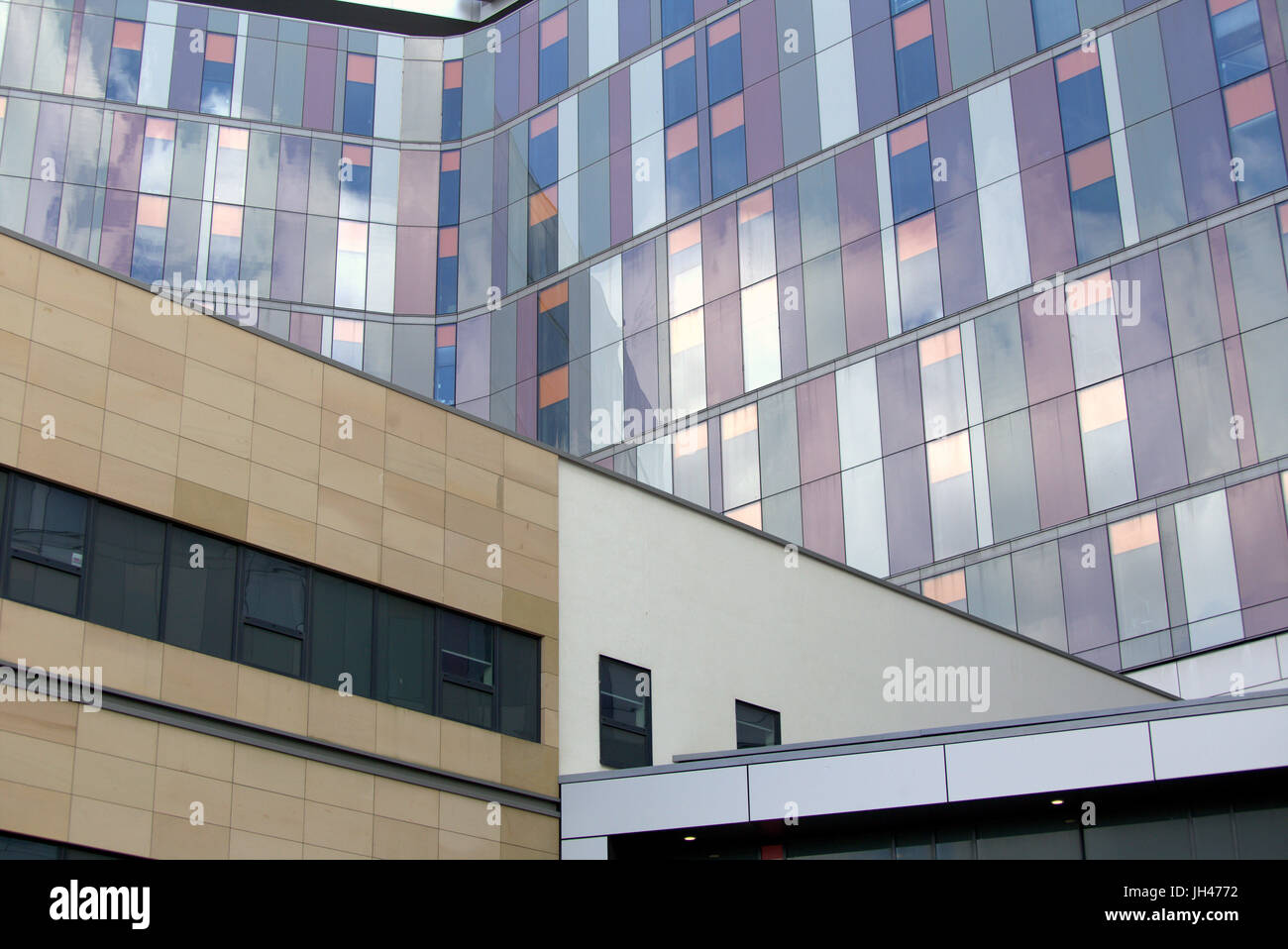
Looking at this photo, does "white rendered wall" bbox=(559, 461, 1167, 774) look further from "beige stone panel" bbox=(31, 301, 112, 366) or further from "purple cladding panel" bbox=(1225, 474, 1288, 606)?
"purple cladding panel" bbox=(1225, 474, 1288, 606)

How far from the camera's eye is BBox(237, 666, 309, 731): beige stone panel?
20969mm

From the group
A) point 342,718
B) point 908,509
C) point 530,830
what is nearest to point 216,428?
point 342,718

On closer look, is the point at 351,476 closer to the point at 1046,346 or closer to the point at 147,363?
the point at 147,363

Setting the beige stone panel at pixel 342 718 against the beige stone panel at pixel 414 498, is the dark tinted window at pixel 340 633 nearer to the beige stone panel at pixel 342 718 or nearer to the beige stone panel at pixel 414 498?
the beige stone panel at pixel 342 718

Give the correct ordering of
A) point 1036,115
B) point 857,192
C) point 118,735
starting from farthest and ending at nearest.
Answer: point 857,192
point 1036,115
point 118,735

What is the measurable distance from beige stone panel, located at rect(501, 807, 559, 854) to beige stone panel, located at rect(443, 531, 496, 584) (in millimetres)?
3509

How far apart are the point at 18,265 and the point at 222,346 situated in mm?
2956

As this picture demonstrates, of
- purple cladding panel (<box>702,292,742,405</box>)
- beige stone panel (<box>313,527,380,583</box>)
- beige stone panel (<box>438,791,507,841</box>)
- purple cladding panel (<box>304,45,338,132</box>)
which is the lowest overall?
beige stone panel (<box>438,791,507,841</box>)

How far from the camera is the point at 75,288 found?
2056 cm

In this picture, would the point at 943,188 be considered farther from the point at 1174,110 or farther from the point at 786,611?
the point at 786,611

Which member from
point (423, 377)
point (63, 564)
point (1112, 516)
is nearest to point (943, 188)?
point (1112, 516)

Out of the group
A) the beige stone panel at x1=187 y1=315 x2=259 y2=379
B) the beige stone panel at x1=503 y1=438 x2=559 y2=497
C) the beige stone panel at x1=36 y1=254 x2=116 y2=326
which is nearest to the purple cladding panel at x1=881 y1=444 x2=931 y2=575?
the beige stone panel at x1=503 y1=438 x2=559 y2=497
